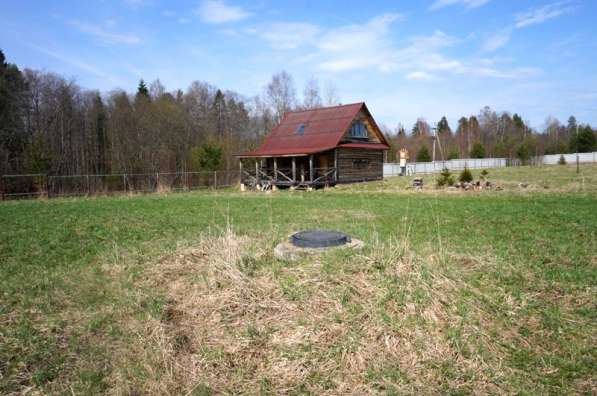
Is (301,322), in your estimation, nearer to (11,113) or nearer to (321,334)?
(321,334)

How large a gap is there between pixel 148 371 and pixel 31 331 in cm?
166

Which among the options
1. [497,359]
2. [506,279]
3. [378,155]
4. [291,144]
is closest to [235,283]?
[497,359]

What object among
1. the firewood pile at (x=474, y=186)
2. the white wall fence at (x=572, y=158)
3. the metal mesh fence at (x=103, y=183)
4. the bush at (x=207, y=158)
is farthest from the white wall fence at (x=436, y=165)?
the firewood pile at (x=474, y=186)

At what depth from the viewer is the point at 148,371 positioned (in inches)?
120

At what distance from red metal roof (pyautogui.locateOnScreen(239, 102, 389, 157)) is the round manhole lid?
18887mm

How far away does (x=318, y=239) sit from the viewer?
5.07 meters

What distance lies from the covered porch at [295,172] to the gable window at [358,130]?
2.59 metres

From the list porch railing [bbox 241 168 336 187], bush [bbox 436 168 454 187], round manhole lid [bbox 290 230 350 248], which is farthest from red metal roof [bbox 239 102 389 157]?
round manhole lid [bbox 290 230 350 248]

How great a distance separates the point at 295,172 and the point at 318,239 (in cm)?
2188

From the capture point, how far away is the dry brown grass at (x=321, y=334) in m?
2.95

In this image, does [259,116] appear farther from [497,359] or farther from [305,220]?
[497,359]

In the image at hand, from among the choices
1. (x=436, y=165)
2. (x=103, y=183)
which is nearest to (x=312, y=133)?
(x=103, y=183)

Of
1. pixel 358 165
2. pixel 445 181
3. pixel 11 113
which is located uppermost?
pixel 11 113

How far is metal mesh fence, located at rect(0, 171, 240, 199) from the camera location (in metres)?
22.5
